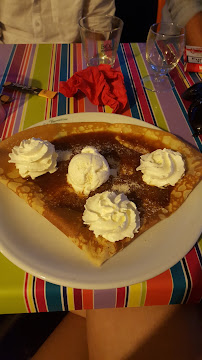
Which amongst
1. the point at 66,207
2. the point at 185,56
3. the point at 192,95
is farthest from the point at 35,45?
the point at 66,207

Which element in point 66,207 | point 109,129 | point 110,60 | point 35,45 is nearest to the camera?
point 66,207

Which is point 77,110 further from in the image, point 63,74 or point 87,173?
point 87,173

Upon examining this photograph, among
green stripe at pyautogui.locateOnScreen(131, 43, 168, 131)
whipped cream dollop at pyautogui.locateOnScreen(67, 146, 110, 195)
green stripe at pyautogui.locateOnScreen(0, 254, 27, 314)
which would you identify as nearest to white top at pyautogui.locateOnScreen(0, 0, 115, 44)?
green stripe at pyautogui.locateOnScreen(131, 43, 168, 131)

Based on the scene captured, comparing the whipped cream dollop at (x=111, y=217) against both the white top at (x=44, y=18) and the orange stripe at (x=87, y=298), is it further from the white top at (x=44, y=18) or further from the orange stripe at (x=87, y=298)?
the white top at (x=44, y=18)

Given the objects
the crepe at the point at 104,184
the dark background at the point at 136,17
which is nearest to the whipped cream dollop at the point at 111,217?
the crepe at the point at 104,184

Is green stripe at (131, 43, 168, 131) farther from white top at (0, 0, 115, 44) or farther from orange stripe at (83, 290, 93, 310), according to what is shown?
orange stripe at (83, 290, 93, 310)

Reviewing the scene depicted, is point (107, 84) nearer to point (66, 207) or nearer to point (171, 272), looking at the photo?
point (66, 207)
